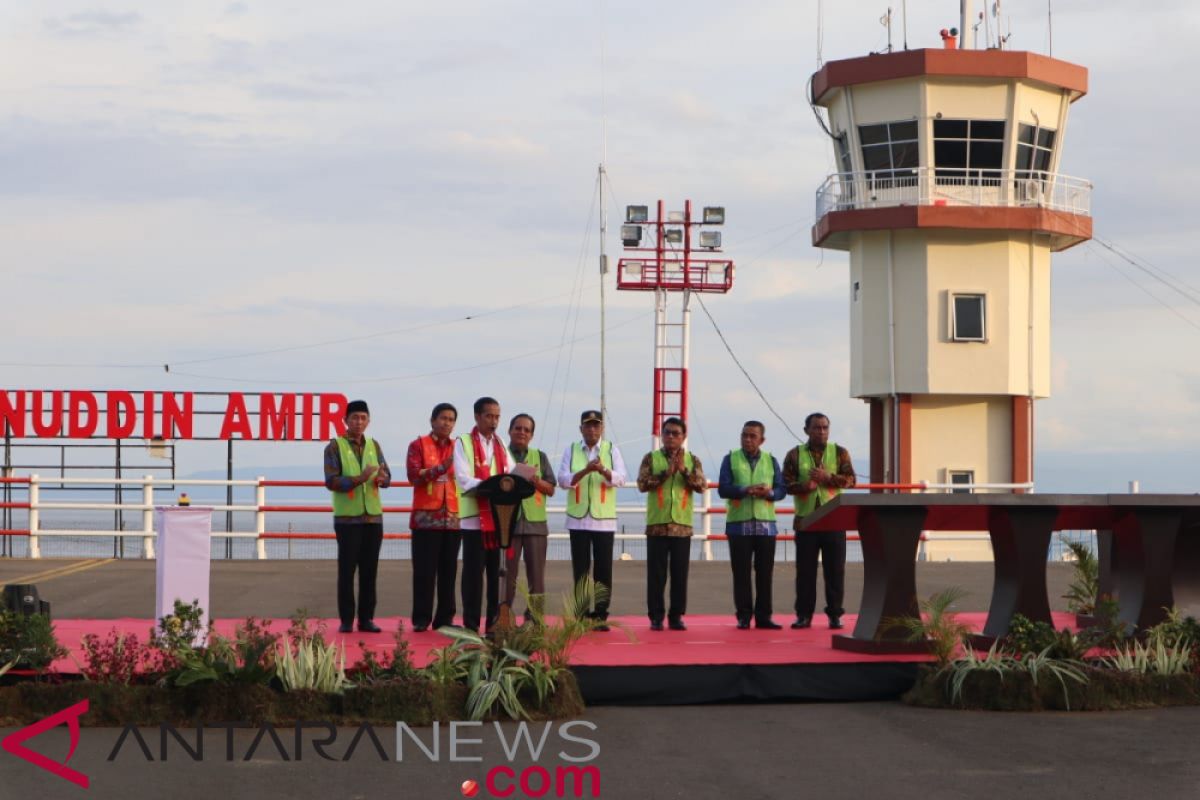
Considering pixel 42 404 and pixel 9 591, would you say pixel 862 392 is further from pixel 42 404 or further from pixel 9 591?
pixel 9 591

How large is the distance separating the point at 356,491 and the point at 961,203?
17960mm

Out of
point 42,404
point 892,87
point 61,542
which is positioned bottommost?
point 61,542

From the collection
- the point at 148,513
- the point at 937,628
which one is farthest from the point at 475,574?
the point at 148,513

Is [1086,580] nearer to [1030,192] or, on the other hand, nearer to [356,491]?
[356,491]

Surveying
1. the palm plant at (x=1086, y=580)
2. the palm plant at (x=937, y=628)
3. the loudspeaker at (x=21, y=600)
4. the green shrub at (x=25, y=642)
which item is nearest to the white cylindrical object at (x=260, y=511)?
the palm plant at (x=1086, y=580)

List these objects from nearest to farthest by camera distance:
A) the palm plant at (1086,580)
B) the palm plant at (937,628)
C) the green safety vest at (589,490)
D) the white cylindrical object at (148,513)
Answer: the palm plant at (937,628) < the green safety vest at (589,490) < the palm plant at (1086,580) < the white cylindrical object at (148,513)

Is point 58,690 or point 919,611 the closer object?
point 58,690

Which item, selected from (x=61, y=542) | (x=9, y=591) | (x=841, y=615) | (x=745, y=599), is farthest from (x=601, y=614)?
(x=61, y=542)

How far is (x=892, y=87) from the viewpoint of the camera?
28016 mm

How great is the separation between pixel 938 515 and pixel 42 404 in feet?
→ 63.4

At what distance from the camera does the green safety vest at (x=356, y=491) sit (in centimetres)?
1216

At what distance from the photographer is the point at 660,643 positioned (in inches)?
448

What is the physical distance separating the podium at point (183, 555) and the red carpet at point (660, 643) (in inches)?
26.9

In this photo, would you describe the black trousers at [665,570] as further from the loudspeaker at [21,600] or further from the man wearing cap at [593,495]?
the loudspeaker at [21,600]
